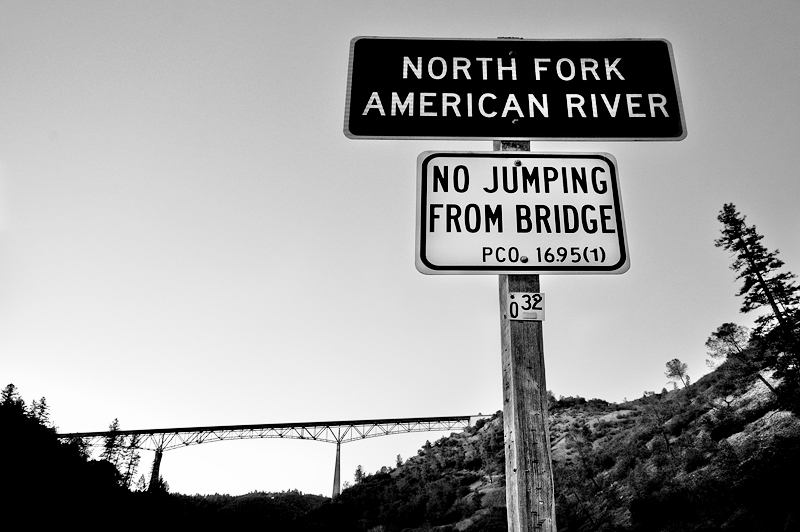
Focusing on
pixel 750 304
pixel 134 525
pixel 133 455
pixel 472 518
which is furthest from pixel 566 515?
pixel 133 455

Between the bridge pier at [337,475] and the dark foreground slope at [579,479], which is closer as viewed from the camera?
the dark foreground slope at [579,479]

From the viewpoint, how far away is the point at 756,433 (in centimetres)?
2638

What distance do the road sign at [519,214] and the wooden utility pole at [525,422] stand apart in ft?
0.49

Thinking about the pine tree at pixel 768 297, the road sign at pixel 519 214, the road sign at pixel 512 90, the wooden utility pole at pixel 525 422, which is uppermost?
the pine tree at pixel 768 297

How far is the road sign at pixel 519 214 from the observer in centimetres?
237

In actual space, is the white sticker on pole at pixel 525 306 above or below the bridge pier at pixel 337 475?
below

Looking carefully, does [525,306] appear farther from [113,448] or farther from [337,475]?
[113,448]

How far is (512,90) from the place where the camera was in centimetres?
282

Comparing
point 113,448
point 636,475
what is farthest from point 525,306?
point 113,448

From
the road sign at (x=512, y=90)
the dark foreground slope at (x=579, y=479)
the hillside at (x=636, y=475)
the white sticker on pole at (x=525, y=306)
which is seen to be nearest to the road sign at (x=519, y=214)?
the white sticker on pole at (x=525, y=306)

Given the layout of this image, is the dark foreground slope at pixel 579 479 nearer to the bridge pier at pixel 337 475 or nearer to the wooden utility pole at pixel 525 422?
the bridge pier at pixel 337 475

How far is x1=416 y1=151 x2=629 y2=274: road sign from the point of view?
2.37m

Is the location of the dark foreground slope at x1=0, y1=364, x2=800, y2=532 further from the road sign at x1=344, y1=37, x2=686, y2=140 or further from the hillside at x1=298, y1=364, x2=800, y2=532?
the road sign at x1=344, y1=37, x2=686, y2=140

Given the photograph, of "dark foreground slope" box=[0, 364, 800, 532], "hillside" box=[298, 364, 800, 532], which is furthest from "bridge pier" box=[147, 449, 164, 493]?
"hillside" box=[298, 364, 800, 532]
